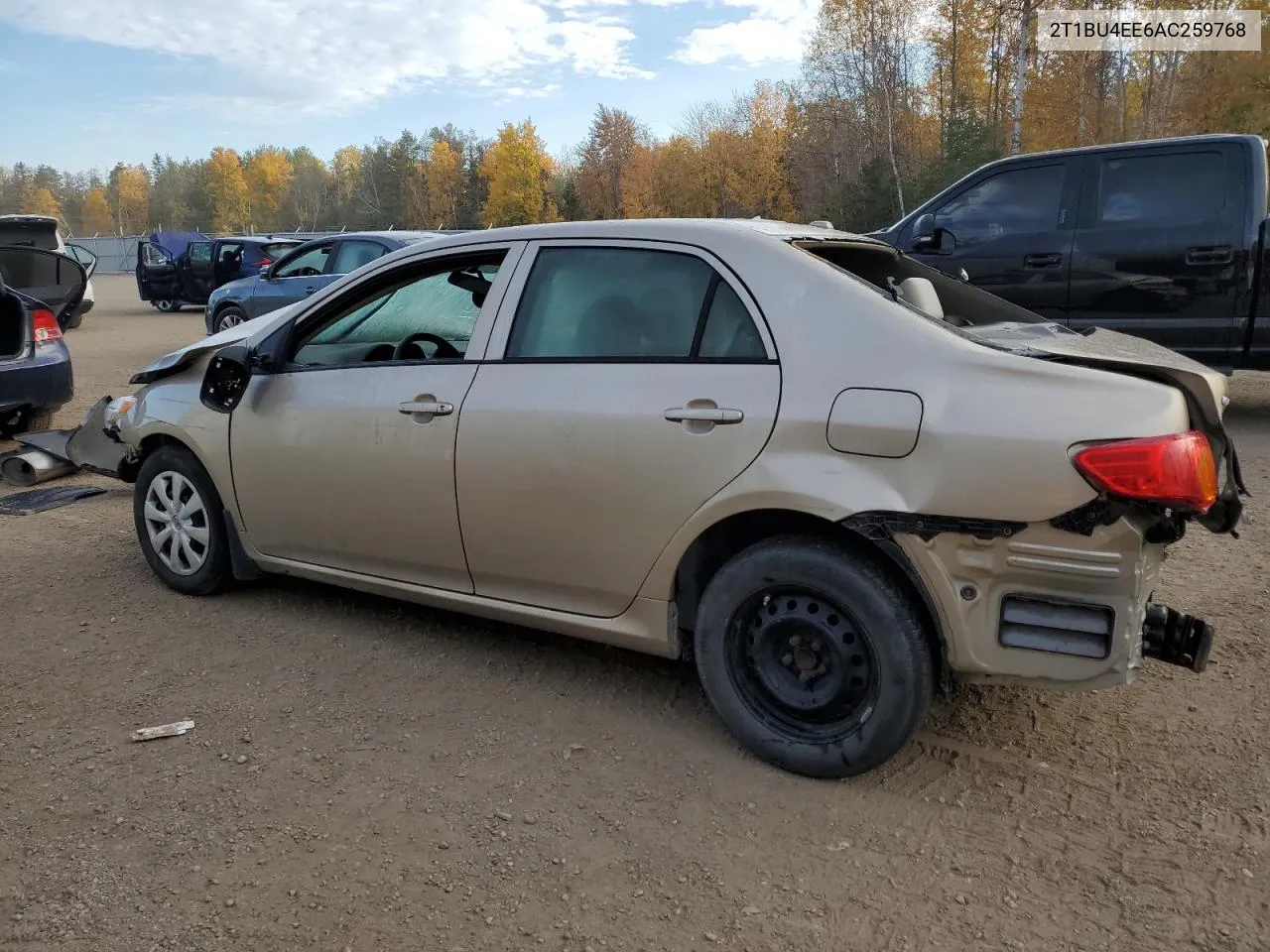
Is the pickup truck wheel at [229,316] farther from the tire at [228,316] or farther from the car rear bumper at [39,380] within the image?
the car rear bumper at [39,380]

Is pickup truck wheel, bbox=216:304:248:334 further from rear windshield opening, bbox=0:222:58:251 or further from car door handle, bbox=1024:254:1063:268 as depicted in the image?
car door handle, bbox=1024:254:1063:268

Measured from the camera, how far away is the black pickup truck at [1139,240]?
7.34 m

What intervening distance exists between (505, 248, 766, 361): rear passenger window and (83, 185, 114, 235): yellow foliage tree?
5359 inches

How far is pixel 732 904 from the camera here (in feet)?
8.07

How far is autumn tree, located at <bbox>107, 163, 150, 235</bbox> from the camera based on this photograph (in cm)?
12681

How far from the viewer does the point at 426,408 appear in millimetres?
3656

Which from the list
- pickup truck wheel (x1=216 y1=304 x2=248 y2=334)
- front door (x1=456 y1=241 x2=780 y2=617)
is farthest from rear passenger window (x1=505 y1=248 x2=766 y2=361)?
pickup truck wheel (x1=216 y1=304 x2=248 y2=334)

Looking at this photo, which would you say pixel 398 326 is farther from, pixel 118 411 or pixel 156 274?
pixel 156 274

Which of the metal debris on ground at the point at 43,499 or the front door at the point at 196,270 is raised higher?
the front door at the point at 196,270

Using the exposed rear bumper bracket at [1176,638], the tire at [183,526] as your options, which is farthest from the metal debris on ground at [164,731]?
the exposed rear bumper bracket at [1176,638]

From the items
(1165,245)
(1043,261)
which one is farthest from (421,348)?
(1165,245)

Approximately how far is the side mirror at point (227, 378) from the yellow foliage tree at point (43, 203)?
143677 millimetres

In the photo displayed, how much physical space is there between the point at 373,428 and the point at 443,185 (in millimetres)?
84379

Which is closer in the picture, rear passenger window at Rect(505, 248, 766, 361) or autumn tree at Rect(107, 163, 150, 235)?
rear passenger window at Rect(505, 248, 766, 361)
